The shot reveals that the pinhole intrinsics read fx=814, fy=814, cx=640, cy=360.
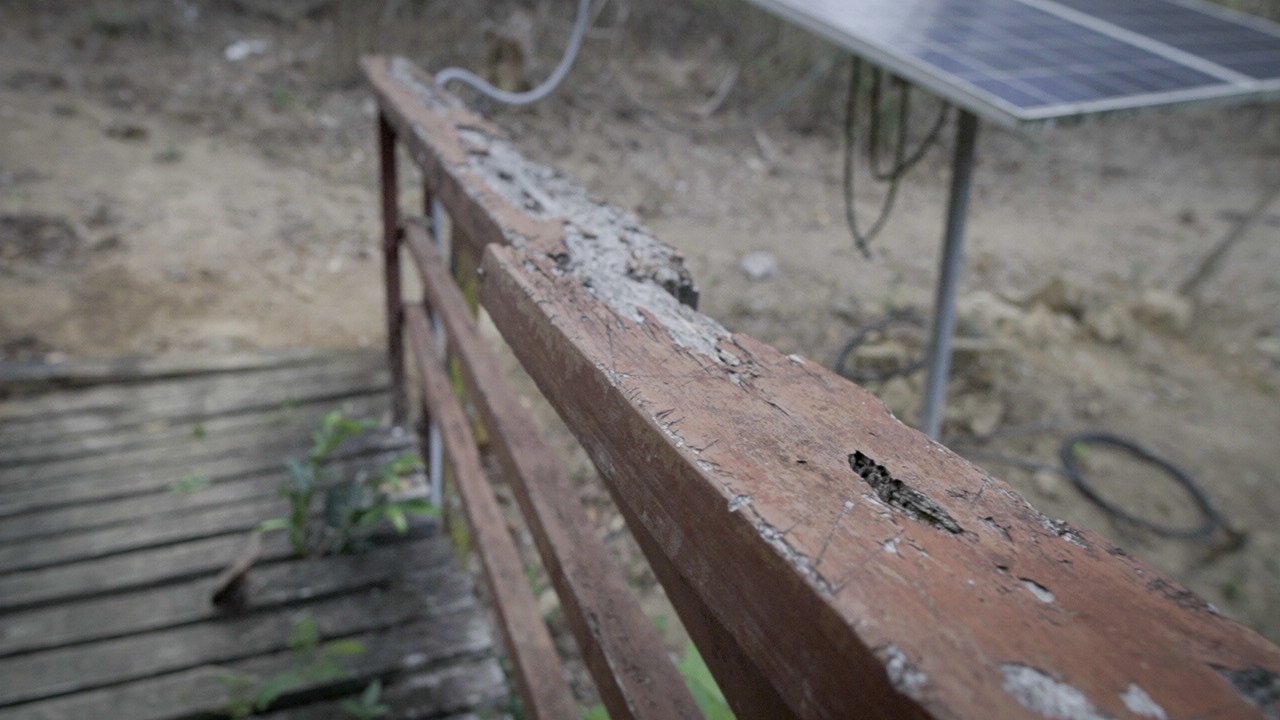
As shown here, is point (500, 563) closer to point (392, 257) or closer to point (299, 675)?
point (299, 675)

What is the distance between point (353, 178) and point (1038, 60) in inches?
167

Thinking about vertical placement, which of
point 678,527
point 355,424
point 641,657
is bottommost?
point 355,424

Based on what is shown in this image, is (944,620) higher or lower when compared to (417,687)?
higher

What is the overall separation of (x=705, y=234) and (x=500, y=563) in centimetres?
400

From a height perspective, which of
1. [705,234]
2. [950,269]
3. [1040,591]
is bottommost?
[705,234]

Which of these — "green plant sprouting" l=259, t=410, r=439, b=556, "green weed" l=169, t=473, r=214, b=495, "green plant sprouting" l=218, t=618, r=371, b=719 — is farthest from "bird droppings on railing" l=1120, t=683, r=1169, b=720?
"green weed" l=169, t=473, r=214, b=495

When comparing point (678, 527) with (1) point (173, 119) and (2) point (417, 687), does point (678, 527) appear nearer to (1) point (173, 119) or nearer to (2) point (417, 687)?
(2) point (417, 687)

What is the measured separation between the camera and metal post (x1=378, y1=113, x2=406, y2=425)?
2025mm

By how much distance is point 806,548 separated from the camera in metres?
0.40

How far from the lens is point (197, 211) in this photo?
466 cm

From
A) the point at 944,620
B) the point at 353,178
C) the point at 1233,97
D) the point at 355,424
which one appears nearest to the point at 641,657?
the point at 944,620

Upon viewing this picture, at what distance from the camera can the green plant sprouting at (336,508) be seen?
1.95 m

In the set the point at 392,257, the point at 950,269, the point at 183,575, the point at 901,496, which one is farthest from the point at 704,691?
the point at 950,269

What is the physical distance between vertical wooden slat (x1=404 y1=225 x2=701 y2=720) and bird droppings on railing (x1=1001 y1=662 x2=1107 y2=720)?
20 cm
